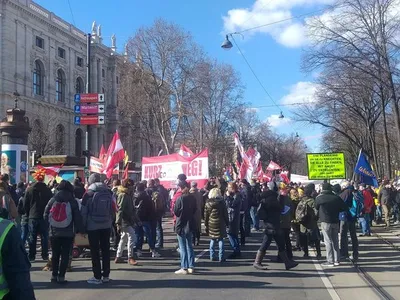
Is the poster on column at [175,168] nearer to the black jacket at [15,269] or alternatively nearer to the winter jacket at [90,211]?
the winter jacket at [90,211]

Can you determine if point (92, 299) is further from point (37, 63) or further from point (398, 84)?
point (37, 63)

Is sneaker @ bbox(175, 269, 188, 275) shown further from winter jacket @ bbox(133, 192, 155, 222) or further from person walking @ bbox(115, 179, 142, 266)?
winter jacket @ bbox(133, 192, 155, 222)

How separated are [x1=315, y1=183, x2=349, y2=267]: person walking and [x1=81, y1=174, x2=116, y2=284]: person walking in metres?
4.40

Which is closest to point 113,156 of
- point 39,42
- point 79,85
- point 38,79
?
point 38,79

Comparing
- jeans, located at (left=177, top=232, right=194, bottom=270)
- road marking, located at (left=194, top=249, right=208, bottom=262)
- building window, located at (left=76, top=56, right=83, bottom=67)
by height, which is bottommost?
road marking, located at (left=194, top=249, right=208, bottom=262)

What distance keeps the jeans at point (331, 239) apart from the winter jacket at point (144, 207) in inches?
156

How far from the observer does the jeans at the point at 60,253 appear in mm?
7965

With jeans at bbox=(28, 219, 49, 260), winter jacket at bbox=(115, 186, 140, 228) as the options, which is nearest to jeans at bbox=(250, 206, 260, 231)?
winter jacket at bbox=(115, 186, 140, 228)

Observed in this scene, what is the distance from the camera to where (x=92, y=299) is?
700cm

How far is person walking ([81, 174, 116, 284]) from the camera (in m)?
8.02

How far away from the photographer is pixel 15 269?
2.74 meters

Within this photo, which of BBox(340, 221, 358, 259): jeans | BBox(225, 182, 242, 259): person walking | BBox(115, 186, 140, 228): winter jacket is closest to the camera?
BBox(115, 186, 140, 228): winter jacket

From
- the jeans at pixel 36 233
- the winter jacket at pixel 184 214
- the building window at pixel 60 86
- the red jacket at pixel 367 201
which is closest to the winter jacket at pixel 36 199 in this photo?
the jeans at pixel 36 233

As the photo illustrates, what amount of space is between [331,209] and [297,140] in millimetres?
86445
